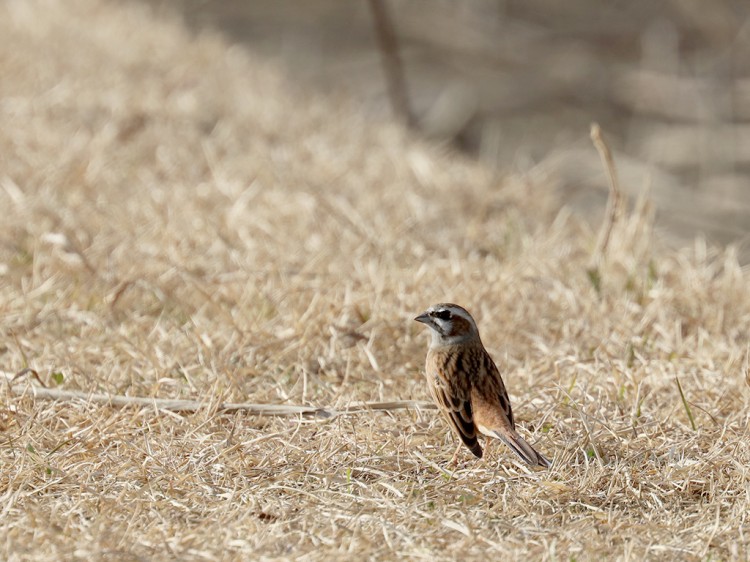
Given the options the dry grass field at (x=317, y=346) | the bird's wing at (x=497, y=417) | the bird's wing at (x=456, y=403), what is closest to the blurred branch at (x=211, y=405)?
the dry grass field at (x=317, y=346)

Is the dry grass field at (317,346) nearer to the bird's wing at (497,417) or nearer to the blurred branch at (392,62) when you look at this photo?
the bird's wing at (497,417)

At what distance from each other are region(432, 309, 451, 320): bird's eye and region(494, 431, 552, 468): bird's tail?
0.52 meters

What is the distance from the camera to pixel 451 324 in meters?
3.79

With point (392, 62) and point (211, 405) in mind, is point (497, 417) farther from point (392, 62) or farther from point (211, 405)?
point (392, 62)

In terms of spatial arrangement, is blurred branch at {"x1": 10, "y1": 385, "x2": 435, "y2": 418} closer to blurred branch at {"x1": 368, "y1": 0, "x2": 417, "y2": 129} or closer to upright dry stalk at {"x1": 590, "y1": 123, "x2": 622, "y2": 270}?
upright dry stalk at {"x1": 590, "y1": 123, "x2": 622, "y2": 270}

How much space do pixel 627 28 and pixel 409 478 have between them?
48.7 ft

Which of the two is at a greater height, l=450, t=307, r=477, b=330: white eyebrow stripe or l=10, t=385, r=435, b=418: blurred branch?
l=450, t=307, r=477, b=330: white eyebrow stripe

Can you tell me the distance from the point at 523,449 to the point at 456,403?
263 millimetres

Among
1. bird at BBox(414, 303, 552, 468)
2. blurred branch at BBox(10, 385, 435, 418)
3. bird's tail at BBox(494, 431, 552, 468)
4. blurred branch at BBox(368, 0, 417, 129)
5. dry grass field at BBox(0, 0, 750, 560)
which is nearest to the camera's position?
dry grass field at BBox(0, 0, 750, 560)

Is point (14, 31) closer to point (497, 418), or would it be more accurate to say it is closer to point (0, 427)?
point (0, 427)

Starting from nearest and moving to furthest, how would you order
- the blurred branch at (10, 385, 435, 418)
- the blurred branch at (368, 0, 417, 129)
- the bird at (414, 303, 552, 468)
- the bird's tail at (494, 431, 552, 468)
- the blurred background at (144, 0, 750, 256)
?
1. the bird's tail at (494, 431, 552, 468)
2. the bird at (414, 303, 552, 468)
3. the blurred branch at (10, 385, 435, 418)
4. the blurred branch at (368, 0, 417, 129)
5. the blurred background at (144, 0, 750, 256)

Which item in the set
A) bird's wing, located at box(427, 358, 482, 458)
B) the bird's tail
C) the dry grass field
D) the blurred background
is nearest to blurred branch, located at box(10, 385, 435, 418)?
the dry grass field

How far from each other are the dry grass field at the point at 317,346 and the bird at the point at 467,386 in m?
0.09

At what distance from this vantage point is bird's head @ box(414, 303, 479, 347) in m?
3.78
